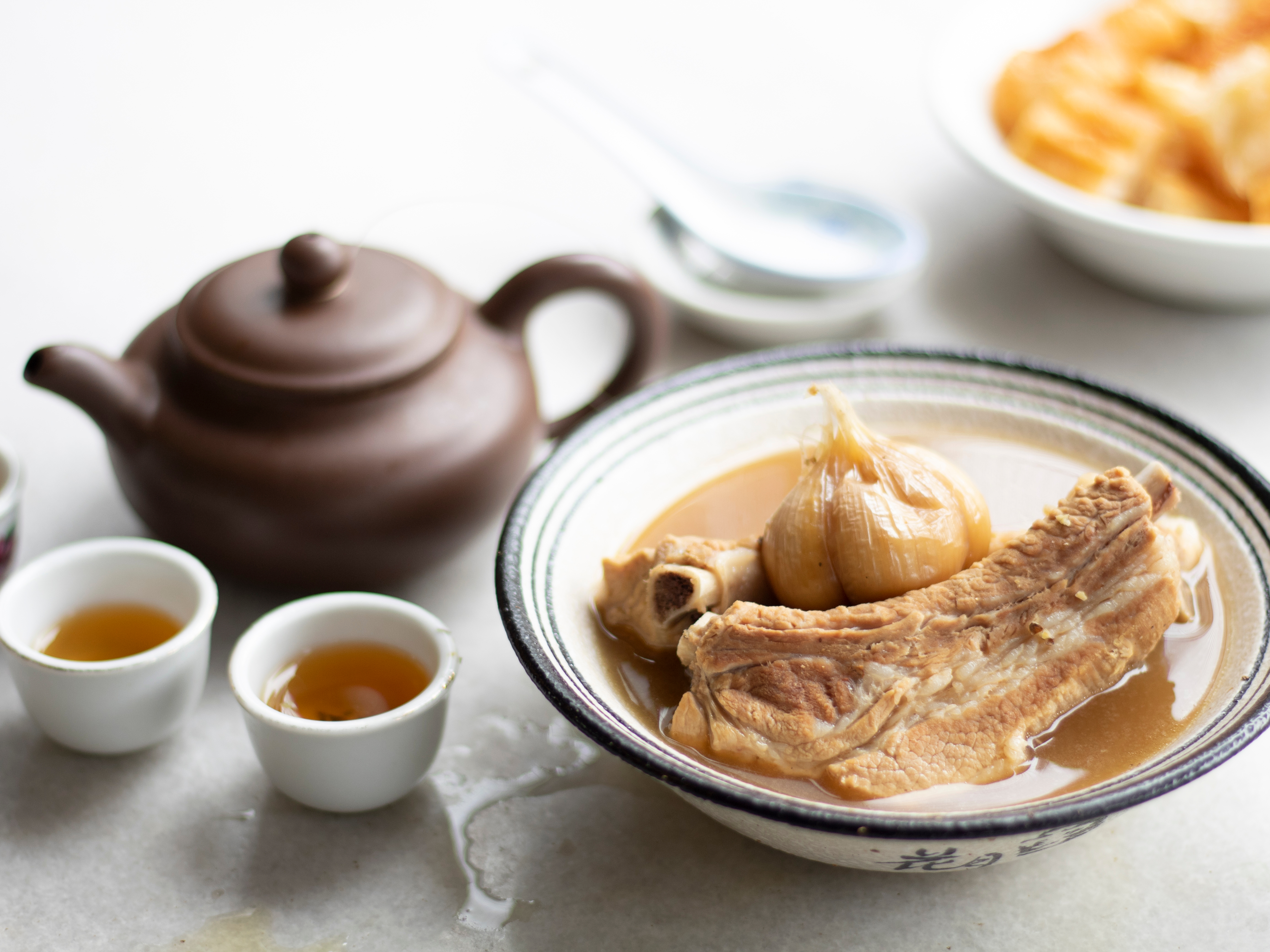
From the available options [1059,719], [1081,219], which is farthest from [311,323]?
[1081,219]

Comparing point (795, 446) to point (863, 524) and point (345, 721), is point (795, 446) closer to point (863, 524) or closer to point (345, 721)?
point (863, 524)

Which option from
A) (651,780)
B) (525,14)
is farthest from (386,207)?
(651,780)

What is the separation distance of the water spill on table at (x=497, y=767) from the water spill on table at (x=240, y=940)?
171mm

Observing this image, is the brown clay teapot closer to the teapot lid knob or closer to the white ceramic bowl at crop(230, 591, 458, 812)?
the teapot lid knob

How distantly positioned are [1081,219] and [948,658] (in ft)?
3.65

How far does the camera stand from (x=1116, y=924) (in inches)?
49.0

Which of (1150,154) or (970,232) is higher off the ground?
(1150,154)

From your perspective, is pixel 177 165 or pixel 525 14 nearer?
pixel 177 165

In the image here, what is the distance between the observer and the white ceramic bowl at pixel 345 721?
123 cm

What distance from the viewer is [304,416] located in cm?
149

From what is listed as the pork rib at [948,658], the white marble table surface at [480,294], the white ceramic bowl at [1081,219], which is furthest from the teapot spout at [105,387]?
the white ceramic bowl at [1081,219]

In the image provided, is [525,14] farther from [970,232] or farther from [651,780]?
[651,780]

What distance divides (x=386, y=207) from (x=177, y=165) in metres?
0.55

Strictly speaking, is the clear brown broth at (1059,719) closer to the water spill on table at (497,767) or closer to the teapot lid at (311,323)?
the water spill on table at (497,767)
